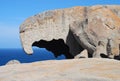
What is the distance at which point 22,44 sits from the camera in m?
26.5

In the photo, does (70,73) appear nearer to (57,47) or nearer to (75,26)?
(75,26)

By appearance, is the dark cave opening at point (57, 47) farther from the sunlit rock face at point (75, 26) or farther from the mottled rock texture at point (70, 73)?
the mottled rock texture at point (70, 73)

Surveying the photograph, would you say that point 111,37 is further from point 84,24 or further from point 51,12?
point 51,12

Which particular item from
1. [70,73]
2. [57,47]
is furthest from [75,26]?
[70,73]

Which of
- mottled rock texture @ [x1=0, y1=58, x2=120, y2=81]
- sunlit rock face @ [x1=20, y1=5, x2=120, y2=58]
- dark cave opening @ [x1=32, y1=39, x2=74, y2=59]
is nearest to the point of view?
mottled rock texture @ [x1=0, y1=58, x2=120, y2=81]

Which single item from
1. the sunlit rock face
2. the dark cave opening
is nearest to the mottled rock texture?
the sunlit rock face

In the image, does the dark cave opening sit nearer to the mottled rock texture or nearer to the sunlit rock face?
the sunlit rock face

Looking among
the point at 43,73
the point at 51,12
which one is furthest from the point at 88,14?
the point at 43,73

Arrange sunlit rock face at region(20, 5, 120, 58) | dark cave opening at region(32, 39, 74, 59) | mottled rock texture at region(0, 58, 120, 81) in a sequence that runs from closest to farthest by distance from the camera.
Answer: mottled rock texture at region(0, 58, 120, 81), sunlit rock face at region(20, 5, 120, 58), dark cave opening at region(32, 39, 74, 59)

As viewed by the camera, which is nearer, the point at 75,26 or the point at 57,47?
the point at 75,26

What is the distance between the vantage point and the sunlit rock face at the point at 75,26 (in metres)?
24.0

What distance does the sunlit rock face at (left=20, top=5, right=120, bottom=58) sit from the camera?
24016mm

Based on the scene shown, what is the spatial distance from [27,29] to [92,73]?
1602 cm

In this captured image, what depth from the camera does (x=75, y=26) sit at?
83.3 ft
